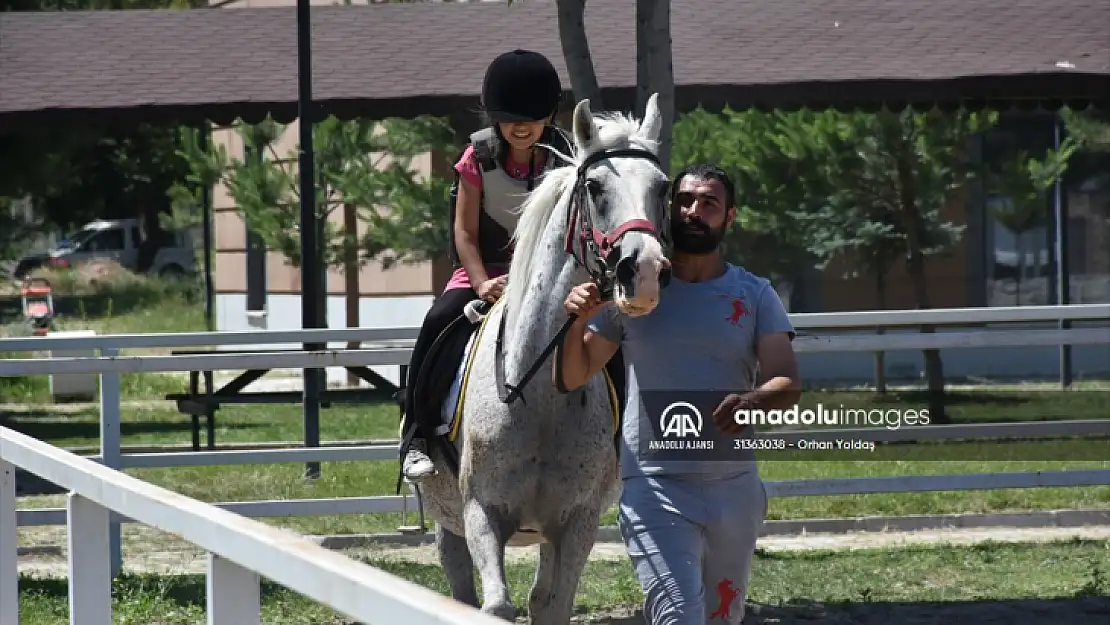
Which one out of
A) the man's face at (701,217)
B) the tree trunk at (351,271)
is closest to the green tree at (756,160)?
the tree trunk at (351,271)

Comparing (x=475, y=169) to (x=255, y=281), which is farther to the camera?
(x=255, y=281)

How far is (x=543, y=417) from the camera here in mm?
5328

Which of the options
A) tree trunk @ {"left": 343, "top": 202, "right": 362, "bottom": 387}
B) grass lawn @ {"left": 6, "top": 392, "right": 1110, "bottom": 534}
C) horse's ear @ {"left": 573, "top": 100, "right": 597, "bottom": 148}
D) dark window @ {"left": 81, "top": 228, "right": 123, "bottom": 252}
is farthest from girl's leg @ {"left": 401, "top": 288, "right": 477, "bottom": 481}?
dark window @ {"left": 81, "top": 228, "right": 123, "bottom": 252}

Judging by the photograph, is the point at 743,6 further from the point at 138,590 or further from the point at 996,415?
the point at 138,590

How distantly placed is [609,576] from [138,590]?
2607 mm

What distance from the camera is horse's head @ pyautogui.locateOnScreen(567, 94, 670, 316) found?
4.30 meters

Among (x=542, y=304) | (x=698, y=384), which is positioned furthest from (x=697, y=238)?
(x=542, y=304)

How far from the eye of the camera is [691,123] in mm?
18250

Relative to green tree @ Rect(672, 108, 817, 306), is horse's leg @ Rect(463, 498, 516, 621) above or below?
below

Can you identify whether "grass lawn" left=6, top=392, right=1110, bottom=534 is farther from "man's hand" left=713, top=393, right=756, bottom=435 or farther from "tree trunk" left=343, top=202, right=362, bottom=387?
"man's hand" left=713, top=393, right=756, bottom=435

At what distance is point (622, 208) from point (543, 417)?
3.19ft

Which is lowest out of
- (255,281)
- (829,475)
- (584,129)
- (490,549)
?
(829,475)

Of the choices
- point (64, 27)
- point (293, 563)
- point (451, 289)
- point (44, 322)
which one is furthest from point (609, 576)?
point (44, 322)

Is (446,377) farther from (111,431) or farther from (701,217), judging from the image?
(111,431)
